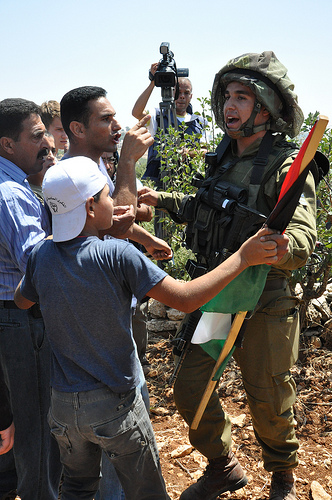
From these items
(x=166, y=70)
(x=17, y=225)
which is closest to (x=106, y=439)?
(x=17, y=225)

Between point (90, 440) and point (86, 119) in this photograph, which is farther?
point (86, 119)

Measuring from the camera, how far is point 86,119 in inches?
109

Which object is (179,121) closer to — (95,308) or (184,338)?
(184,338)

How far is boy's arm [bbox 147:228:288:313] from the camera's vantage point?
6.15 ft

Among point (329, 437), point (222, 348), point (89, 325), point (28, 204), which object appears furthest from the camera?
point (329, 437)

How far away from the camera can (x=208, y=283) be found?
1.91 m

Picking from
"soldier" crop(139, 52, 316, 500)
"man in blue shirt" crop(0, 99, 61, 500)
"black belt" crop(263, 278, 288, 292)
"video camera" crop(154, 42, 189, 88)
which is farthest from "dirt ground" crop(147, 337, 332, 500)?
"video camera" crop(154, 42, 189, 88)

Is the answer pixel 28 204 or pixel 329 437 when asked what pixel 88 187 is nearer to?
pixel 28 204

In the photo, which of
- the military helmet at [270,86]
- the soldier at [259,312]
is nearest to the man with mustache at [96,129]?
the soldier at [259,312]

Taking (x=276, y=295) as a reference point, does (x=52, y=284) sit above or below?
above

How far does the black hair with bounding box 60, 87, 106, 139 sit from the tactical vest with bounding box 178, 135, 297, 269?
0.82m

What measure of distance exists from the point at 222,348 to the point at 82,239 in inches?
44.8

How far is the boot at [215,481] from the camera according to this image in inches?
117

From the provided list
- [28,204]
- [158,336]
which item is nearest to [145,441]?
[28,204]
